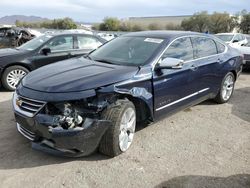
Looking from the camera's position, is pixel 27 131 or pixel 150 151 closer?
pixel 27 131

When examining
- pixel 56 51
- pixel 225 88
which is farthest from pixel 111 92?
pixel 56 51

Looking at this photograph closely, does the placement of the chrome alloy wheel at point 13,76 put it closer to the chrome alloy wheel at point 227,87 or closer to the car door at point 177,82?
the car door at point 177,82

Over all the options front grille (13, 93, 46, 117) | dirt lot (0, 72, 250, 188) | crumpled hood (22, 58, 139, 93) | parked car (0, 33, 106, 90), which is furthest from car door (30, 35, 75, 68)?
front grille (13, 93, 46, 117)

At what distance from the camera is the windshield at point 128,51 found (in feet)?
15.6

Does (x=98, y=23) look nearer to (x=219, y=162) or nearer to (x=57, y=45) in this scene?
(x=57, y=45)

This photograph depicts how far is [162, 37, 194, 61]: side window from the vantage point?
4.98m

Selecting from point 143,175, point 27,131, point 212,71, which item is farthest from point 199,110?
point 27,131

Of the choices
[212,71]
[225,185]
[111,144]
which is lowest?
[225,185]

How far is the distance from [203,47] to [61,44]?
13.1ft

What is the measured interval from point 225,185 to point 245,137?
163 centimetres

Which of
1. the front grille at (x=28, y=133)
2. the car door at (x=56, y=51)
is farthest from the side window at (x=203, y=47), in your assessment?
the car door at (x=56, y=51)

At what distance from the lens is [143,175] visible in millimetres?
3717

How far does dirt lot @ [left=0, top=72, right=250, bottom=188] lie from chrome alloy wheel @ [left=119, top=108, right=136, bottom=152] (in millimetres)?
135

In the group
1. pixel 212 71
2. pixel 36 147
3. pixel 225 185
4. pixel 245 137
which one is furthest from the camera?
pixel 212 71
